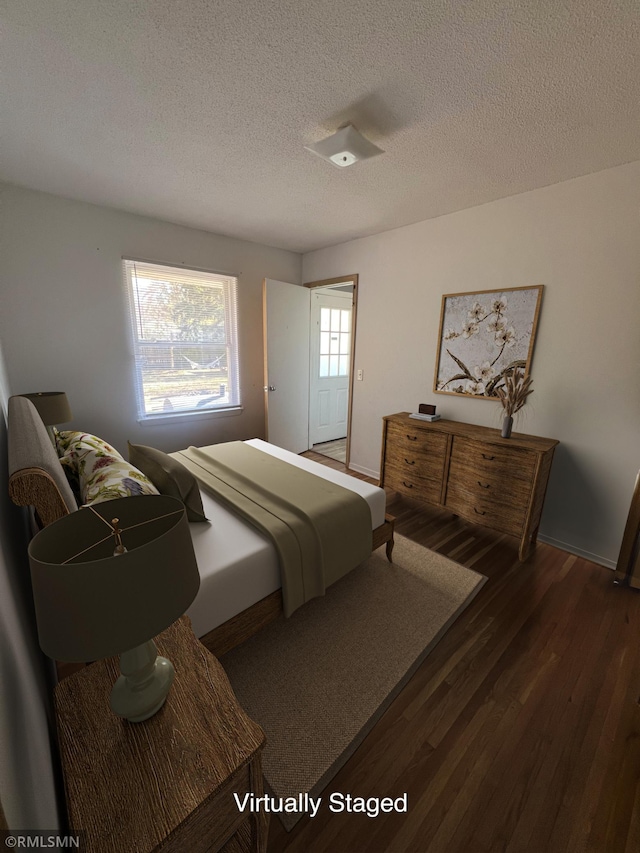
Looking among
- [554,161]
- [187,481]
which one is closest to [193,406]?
[187,481]

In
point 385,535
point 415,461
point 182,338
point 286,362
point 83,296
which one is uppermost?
point 83,296

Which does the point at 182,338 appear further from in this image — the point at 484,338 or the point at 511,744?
the point at 511,744

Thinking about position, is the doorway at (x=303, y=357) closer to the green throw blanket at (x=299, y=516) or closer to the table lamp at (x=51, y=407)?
the green throw blanket at (x=299, y=516)

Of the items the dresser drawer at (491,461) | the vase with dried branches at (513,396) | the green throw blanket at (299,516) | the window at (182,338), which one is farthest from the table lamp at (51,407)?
the vase with dried branches at (513,396)

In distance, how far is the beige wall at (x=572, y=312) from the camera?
6.92ft

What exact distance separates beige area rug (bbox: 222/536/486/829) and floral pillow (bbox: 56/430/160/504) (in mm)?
981

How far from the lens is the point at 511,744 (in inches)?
51.6

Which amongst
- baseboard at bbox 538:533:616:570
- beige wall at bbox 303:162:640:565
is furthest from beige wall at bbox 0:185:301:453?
baseboard at bbox 538:533:616:570

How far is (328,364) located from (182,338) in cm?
207

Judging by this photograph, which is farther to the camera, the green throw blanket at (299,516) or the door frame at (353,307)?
the door frame at (353,307)

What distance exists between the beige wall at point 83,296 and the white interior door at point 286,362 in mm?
591

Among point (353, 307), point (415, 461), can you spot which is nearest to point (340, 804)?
point (415, 461)

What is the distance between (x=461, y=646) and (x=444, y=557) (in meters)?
0.74

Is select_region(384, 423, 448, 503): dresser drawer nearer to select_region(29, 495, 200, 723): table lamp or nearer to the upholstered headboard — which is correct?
select_region(29, 495, 200, 723): table lamp
